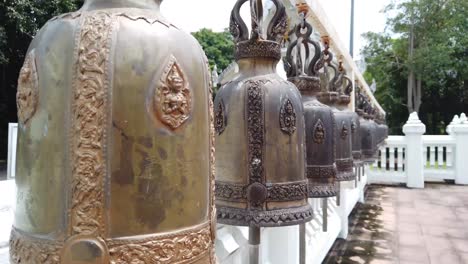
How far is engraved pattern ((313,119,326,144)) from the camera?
5.07ft

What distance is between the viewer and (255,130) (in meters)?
1.19

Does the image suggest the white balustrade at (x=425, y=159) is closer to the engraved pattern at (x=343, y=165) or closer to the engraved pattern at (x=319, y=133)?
the engraved pattern at (x=343, y=165)

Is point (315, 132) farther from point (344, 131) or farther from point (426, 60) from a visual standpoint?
point (426, 60)

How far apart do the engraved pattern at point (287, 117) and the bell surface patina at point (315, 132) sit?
0.37m

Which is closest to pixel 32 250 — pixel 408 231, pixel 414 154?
pixel 408 231

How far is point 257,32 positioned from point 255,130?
0.32 metres

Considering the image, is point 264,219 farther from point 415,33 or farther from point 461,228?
point 415,33

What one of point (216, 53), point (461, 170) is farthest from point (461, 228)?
point (216, 53)

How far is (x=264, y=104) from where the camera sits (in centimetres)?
119

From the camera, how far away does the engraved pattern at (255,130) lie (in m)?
1.17

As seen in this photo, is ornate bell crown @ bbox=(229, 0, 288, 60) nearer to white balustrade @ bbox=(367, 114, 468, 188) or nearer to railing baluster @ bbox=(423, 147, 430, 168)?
white balustrade @ bbox=(367, 114, 468, 188)

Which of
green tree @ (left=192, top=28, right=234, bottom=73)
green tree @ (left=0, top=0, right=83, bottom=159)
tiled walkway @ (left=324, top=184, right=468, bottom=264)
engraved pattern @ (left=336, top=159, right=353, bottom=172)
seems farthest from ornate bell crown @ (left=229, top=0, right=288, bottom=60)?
green tree @ (left=192, top=28, right=234, bottom=73)

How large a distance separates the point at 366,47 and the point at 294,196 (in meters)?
18.3

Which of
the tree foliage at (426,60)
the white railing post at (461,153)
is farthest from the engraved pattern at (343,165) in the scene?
the tree foliage at (426,60)
